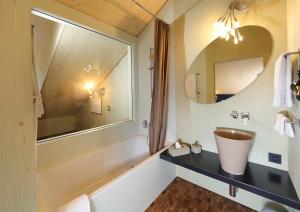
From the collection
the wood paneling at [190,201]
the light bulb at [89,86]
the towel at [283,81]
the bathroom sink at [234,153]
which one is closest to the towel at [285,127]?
the towel at [283,81]

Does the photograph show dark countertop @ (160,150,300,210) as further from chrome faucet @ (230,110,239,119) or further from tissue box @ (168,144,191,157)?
chrome faucet @ (230,110,239,119)

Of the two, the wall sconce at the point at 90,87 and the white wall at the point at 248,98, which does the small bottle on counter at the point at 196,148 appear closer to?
the white wall at the point at 248,98

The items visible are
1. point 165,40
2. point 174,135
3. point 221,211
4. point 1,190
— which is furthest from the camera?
point 174,135

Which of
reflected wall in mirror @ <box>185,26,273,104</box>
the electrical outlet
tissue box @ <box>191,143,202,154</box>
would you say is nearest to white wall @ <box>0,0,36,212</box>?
tissue box @ <box>191,143,202,154</box>

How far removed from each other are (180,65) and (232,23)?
2.64ft

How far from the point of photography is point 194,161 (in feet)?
6.07

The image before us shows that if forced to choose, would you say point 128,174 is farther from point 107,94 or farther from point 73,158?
point 107,94

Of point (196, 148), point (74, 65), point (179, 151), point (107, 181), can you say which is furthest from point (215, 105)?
point (74, 65)

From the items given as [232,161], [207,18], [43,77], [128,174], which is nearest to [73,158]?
[128,174]

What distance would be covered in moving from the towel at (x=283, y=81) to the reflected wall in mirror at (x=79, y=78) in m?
2.15

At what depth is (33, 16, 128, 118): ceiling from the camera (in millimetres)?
2273

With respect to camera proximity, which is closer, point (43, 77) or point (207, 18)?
point (207, 18)

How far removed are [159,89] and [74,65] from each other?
1.60m

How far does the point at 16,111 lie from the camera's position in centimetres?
70
